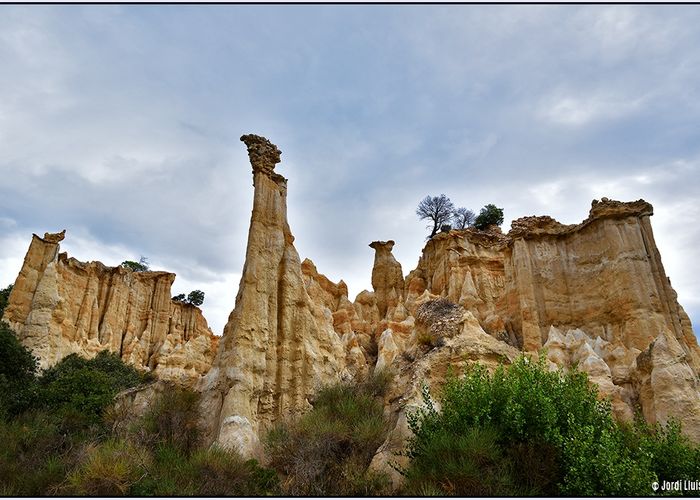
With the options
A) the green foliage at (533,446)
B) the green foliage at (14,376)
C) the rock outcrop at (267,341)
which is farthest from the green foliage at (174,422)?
the green foliage at (533,446)

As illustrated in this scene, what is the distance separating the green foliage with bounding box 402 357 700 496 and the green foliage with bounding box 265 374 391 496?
175 centimetres

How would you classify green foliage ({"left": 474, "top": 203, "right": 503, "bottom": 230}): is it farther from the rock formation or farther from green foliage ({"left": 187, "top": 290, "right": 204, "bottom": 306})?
green foliage ({"left": 187, "top": 290, "right": 204, "bottom": 306})

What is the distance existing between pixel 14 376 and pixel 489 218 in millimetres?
41454

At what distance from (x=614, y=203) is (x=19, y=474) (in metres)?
29.2

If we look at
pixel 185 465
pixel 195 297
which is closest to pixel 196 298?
pixel 195 297

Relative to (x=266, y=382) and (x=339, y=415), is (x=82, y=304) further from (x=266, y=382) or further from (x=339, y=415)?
(x=339, y=415)

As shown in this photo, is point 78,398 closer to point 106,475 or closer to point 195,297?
point 106,475

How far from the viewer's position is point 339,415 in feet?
53.9

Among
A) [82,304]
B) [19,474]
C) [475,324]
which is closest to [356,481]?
[475,324]

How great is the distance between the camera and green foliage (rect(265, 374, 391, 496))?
12305mm

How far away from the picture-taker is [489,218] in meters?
49.9

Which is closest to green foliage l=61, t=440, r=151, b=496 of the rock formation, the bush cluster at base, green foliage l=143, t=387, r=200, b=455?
the bush cluster at base

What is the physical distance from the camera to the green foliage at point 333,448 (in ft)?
40.4

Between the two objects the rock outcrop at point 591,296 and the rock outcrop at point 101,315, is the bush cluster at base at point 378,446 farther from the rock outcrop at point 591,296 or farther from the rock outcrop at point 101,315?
the rock outcrop at point 101,315
